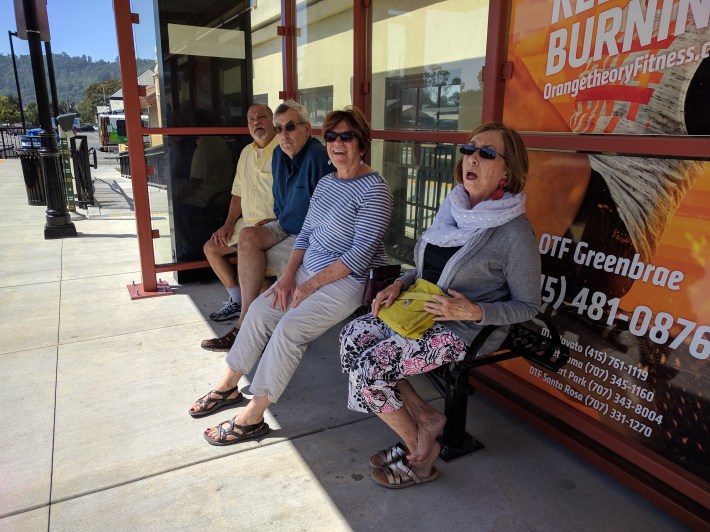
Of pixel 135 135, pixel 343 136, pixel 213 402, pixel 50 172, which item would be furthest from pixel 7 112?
pixel 343 136

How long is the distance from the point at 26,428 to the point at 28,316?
69.6 inches

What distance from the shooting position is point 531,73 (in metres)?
2.51

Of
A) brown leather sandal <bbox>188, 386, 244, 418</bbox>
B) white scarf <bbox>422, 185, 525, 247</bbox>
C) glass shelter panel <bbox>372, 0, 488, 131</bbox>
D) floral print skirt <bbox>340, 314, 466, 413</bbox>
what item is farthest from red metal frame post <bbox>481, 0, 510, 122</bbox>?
brown leather sandal <bbox>188, 386, 244, 418</bbox>

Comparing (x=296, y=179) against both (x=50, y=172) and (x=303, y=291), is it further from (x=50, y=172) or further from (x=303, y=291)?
(x=50, y=172)

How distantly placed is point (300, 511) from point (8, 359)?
7.96ft

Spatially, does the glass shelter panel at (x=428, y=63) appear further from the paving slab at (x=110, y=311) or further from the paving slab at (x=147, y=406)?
the paving slab at (x=110, y=311)

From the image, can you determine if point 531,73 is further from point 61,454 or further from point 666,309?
point 61,454

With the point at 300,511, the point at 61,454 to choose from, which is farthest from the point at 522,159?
the point at 61,454

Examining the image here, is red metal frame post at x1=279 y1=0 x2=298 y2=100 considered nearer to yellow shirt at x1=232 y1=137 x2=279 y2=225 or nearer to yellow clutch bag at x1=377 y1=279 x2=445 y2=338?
yellow shirt at x1=232 y1=137 x2=279 y2=225

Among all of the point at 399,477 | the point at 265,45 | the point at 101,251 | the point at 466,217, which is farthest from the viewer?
the point at 101,251

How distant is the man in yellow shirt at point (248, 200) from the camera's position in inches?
148

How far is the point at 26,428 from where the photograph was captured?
261 centimetres

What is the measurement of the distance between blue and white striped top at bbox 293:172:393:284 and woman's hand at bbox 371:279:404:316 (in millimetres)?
400

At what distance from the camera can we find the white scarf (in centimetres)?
Result: 204
